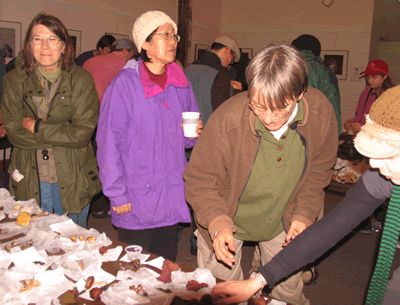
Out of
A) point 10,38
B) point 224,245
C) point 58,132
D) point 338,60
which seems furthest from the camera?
point 338,60

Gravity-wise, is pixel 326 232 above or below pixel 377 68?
below

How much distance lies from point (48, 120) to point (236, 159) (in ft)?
3.90

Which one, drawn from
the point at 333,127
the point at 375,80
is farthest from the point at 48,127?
the point at 375,80

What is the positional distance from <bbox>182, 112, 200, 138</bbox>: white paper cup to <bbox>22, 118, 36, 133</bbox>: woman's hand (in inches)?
33.0

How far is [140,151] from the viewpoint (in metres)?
1.85

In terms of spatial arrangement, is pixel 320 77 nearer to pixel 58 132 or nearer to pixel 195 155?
pixel 195 155

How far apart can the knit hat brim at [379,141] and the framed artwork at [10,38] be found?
5351 millimetres

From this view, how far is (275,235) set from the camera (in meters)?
1.71

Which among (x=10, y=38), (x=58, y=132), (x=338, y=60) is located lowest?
(x=58, y=132)

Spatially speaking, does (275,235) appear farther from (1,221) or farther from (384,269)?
(1,221)

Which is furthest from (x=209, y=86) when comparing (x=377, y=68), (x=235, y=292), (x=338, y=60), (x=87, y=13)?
(x=338, y=60)

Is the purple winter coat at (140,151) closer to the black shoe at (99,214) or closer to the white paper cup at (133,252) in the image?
the white paper cup at (133,252)

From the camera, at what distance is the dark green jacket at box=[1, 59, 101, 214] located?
1.98m

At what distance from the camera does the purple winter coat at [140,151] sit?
5.97ft
